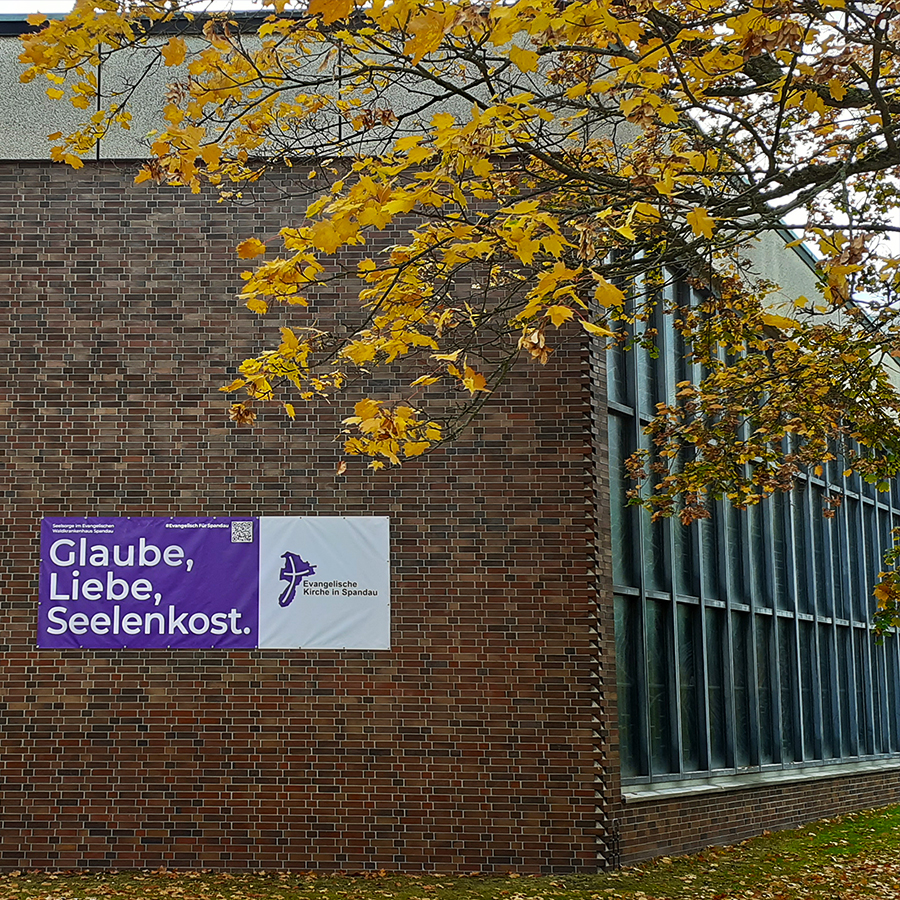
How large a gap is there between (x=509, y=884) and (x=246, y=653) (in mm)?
3230

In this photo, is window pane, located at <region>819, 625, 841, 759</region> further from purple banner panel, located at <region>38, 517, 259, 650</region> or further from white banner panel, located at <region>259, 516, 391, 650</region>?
purple banner panel, located at <region>38, 517, 259, 650</region>

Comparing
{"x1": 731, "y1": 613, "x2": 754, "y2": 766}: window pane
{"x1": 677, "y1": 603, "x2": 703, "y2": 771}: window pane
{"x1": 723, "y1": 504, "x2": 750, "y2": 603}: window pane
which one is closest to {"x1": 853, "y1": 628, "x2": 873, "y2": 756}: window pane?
{"x1": 731, "y1": 613, "x2": 754, "y2": 766}: window pane

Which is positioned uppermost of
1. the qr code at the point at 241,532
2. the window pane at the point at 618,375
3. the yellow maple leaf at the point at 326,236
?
the window pane at the point at 618,375

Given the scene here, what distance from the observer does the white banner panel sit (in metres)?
11.9

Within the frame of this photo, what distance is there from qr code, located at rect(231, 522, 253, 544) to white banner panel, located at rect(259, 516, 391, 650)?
106mm

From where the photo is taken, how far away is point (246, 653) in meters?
11.9

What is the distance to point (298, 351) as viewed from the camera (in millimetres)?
7770

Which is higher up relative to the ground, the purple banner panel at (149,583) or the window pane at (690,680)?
the purple banner panel at (149,583)

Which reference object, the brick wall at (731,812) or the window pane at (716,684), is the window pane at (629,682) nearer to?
the brick wall at (731,812)

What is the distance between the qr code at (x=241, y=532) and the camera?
12086 millimetres

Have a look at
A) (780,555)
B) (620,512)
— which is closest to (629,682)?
(620,512)

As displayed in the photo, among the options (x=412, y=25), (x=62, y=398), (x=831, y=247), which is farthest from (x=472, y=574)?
(x=412, y=25)

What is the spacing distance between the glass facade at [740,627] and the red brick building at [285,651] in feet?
0.46

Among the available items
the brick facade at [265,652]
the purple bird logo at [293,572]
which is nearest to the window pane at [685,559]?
the brick facade at [265,652]
